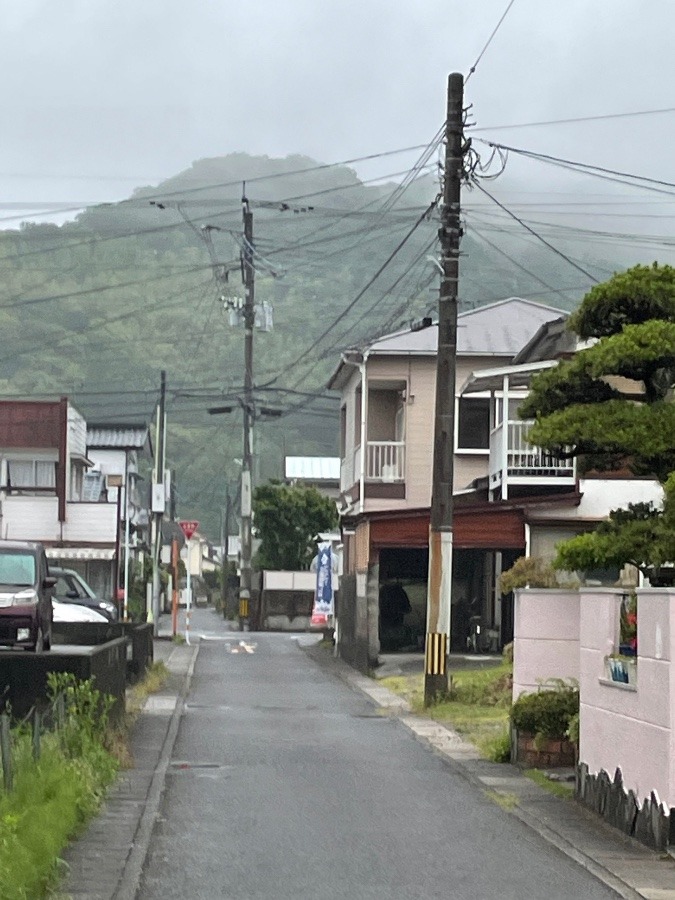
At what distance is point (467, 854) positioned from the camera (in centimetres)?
1065

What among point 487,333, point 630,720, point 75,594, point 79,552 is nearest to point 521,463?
point 487,333

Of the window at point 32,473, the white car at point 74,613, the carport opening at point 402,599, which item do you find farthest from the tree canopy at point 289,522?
the white car at point 74,613

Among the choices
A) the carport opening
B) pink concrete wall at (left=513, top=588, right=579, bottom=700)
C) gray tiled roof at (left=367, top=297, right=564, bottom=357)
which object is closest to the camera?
pink concrete wall at (left=513, top=588, right=579, bottom=700)

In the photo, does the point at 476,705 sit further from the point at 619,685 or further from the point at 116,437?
the point at 116,437

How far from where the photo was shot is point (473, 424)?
38.4 m

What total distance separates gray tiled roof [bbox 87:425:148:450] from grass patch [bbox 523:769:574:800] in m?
61.7

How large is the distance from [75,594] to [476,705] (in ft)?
50.6

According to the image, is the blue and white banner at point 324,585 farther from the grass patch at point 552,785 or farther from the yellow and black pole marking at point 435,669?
the grass patch at point 552,785

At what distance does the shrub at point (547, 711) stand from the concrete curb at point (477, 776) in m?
0.52

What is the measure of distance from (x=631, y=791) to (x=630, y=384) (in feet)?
70.4

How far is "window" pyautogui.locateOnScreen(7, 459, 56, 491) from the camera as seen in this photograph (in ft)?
177

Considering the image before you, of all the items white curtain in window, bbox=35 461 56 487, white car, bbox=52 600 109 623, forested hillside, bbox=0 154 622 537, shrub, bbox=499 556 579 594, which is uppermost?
forested hillside, bbox=0 154 622 537

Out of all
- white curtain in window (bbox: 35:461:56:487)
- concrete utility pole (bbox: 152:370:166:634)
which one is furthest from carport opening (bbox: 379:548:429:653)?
white curtain in window (bbox: 35:461:56:487)

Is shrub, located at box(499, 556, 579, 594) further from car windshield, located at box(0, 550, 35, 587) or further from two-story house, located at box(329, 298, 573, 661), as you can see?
two-story house, located at box(329, 298, 573, 661)
